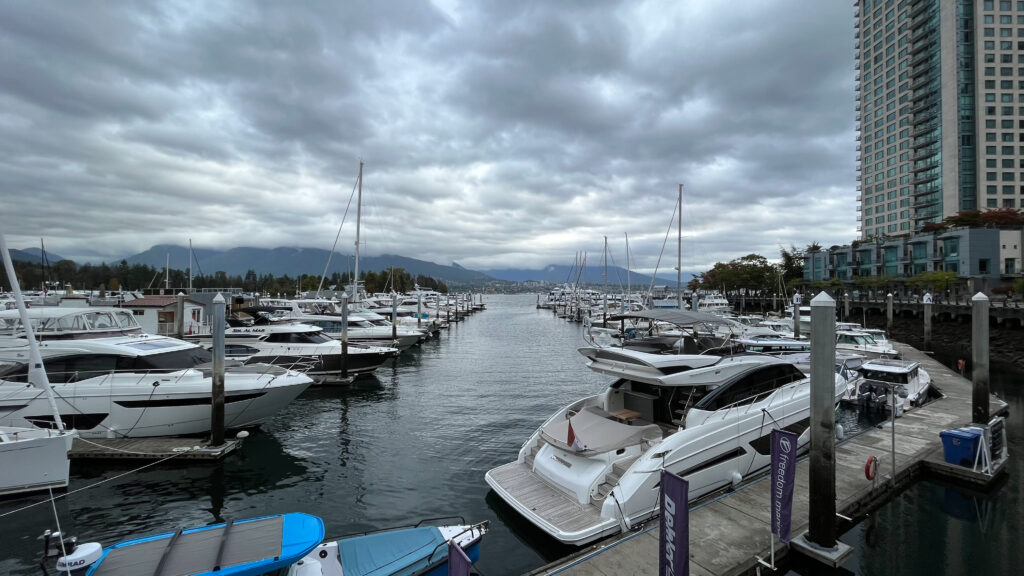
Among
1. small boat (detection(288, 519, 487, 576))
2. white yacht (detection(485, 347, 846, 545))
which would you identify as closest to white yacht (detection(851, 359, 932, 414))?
white yacht (detection(485, 347, 846, 545))

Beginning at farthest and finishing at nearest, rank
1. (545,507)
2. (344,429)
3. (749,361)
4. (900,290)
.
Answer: (900,290), (344,429), (749,361), (545,507)

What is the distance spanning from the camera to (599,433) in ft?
29.6

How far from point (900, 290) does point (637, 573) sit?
73730 mm

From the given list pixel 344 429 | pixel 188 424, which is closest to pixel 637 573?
pixel 344 429

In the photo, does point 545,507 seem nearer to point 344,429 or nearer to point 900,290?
point 344,429

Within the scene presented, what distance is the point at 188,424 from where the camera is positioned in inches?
524

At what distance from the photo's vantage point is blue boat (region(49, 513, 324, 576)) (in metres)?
4.90

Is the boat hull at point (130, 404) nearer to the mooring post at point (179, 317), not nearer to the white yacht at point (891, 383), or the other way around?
the mooring post at point (179, 317)

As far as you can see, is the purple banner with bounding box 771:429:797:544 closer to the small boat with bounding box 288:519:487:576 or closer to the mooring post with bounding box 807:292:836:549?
the mooring post with bounding box 807:292:836:549

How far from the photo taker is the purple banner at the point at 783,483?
21.7 feet

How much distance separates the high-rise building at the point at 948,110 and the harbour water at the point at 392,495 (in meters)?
74.7

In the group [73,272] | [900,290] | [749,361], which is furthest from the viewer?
[73,272]

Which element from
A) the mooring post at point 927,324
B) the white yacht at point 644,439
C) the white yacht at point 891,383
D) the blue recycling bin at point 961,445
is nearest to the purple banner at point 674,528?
the white yacht at point 644,439

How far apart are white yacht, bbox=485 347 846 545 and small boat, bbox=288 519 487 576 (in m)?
1.41
